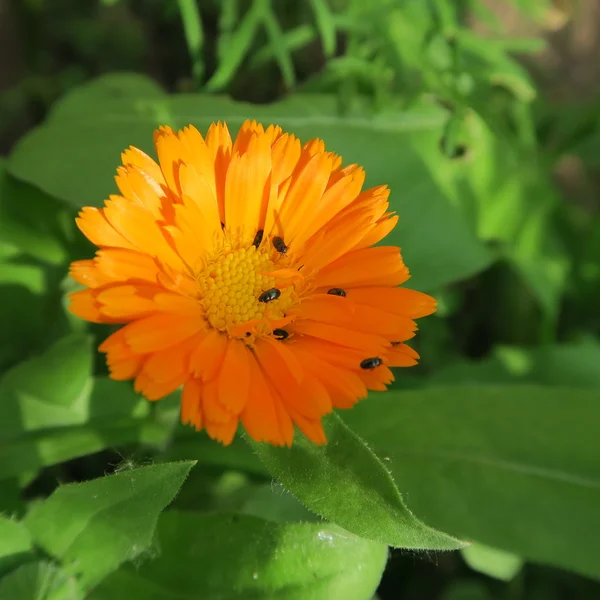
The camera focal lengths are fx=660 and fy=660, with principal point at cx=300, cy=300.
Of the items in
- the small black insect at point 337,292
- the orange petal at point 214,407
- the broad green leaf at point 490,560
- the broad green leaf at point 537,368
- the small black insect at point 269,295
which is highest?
the orange petal at point 214,407

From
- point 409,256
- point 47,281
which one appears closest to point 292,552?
point 409,256

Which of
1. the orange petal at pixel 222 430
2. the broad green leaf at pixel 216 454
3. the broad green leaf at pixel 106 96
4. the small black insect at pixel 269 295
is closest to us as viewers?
the orange petal at pixel 222 430

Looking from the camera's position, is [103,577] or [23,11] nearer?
[103,577]

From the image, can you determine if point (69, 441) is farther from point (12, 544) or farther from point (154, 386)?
point (154, 386)

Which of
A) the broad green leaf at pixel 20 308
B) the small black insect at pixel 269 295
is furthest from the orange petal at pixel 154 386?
the broad green leaf at pixel 20 308

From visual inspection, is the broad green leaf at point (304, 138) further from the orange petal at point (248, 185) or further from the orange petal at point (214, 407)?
the orange petal at point (214, 407)

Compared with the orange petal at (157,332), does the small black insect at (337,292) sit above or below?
below

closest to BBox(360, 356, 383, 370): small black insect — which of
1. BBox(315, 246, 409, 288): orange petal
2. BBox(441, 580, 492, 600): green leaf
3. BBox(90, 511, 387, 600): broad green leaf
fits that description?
BBox(315, 246, 409, 288): orange petal

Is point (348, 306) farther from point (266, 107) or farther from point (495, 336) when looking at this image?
point (495, 336)
